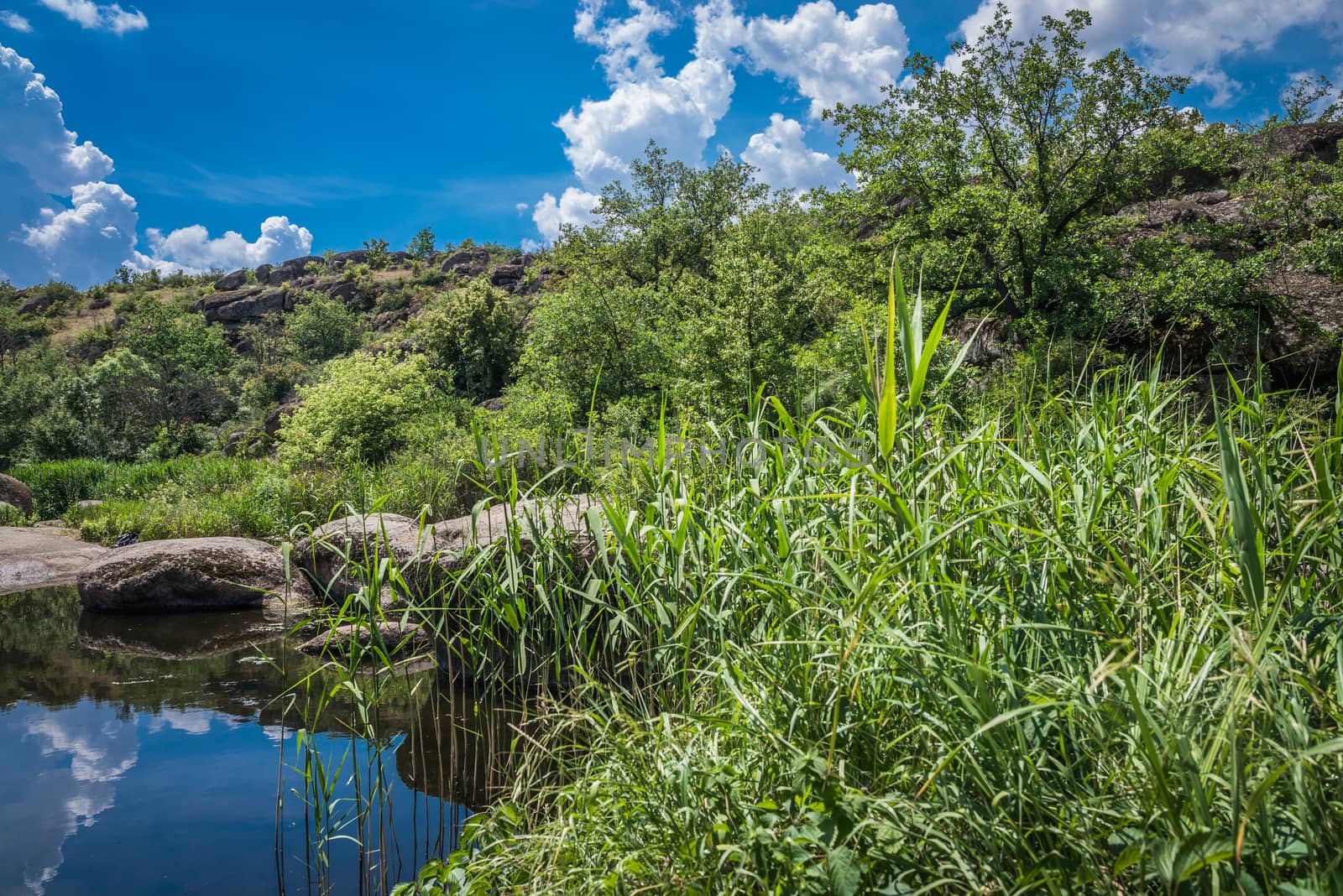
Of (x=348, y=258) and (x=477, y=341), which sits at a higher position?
(x=348, y=258)

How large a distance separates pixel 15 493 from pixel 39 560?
20.6 ft

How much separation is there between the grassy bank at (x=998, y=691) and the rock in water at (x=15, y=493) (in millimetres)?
17969

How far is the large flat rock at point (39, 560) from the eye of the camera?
33.3ft

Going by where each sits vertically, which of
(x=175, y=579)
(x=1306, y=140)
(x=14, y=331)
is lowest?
(x=175, y=579)

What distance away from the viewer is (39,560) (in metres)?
10.7

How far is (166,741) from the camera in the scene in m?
4.98

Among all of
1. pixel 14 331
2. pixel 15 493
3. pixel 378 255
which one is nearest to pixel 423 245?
pixel 378 255

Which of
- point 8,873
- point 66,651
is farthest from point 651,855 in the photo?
point 66,651

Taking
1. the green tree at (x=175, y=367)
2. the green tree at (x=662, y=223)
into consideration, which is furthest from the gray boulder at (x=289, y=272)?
the green tree at (x=662, y=223)

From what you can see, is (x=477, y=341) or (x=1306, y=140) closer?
(x=1306, y=140)

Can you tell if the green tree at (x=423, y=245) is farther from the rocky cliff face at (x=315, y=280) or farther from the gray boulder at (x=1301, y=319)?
the gray boulder at (x=1301, y=319)

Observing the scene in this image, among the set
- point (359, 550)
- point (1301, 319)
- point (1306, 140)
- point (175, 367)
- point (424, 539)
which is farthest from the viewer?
point (175, 367)

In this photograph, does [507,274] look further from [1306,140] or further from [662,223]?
[1306,140]

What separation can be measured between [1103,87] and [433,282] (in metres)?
42.8
